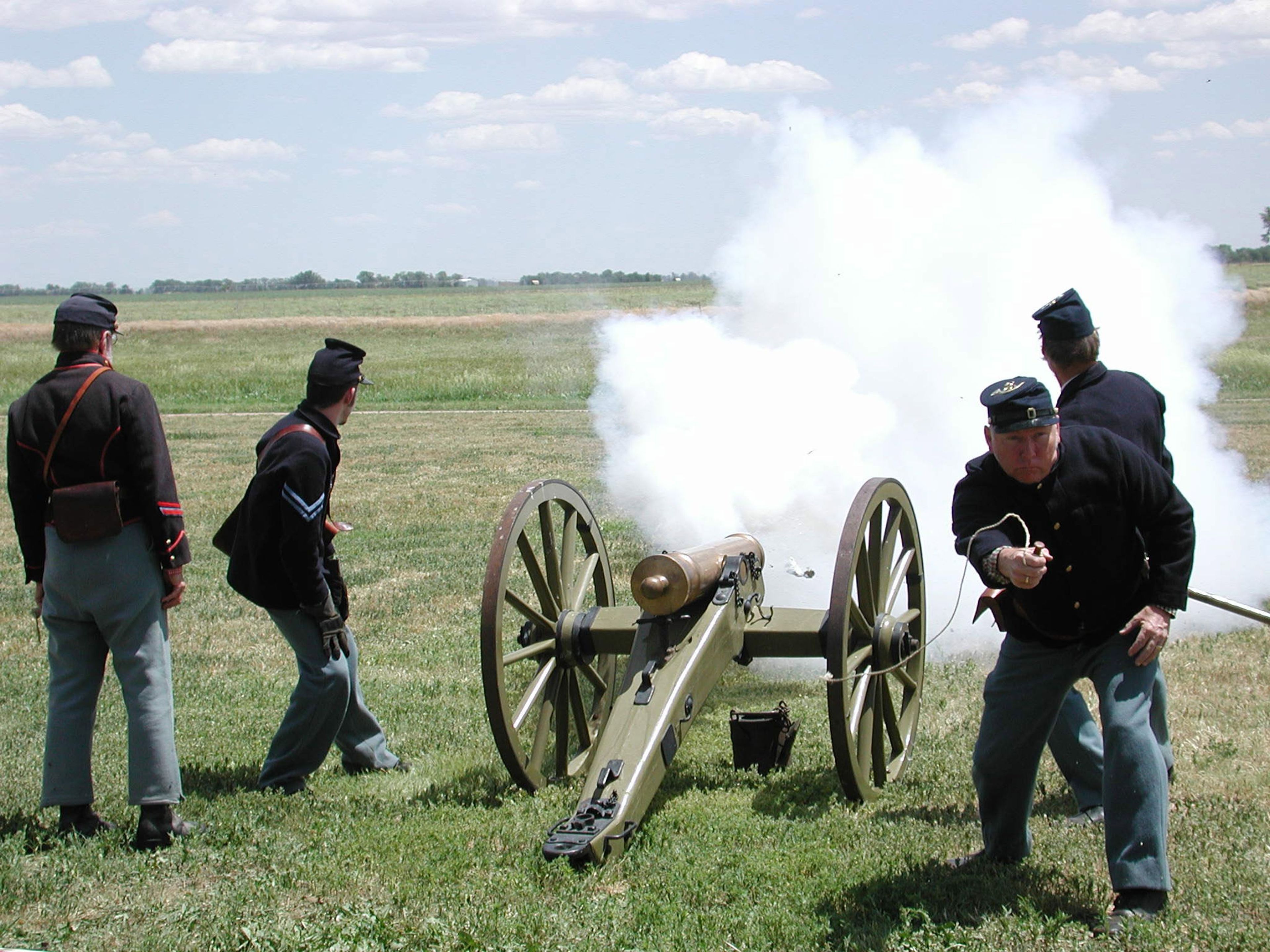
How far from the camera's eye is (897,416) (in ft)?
30.6

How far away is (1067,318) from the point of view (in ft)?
14.5

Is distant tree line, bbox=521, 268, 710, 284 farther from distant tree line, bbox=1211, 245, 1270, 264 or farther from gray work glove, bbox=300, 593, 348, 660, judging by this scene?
distant tree line, bbox=1211, 245, 1270, 264

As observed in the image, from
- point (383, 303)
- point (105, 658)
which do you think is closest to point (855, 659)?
point (105, 658)

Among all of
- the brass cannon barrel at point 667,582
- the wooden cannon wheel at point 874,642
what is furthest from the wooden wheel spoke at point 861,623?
the brass cannon barrel at point 667,582

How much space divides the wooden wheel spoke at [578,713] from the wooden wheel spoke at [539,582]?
0.28 m

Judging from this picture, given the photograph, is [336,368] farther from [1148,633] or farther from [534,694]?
[1148,633]

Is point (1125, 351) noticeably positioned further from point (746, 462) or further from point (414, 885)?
point (414, 885)

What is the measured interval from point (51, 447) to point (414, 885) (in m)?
1.81

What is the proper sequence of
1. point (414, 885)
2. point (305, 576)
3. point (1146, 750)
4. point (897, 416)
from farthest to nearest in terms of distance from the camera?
point (897, 416)
point (305, 576)
point (414, 885)
point (1146, 750)

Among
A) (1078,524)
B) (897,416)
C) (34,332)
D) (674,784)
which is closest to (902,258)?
(897,416)

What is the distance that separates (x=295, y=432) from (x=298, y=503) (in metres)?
0.27

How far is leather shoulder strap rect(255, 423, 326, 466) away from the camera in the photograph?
4750 mm

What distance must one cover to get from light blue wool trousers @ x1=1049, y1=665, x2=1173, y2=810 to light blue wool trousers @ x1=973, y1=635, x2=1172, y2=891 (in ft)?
1.88

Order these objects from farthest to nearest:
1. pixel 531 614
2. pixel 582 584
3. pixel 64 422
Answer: pixel 582 584, pixel 531 614, pixel 64 422
